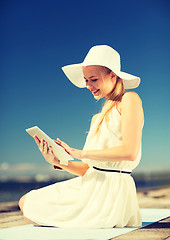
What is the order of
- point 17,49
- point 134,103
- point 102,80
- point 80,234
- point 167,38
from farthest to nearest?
point 17,49, point 167,38, point 102,80, point 134,103, point 80,234

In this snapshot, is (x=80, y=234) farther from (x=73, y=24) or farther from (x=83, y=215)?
(x=73, y=24)

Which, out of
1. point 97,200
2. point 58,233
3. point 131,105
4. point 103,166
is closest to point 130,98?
point 131,105

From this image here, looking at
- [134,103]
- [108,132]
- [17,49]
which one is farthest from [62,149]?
[17,49]

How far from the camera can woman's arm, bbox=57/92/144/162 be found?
149cm

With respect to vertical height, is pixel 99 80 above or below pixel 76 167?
above

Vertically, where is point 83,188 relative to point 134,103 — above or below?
below

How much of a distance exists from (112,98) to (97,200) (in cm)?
46

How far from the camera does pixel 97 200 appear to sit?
1.59 m

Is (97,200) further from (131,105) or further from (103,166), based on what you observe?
(131,105)

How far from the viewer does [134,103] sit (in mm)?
1568

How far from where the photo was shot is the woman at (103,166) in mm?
1534

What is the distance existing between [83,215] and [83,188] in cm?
12

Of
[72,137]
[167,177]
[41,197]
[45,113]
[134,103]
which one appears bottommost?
[41,197]

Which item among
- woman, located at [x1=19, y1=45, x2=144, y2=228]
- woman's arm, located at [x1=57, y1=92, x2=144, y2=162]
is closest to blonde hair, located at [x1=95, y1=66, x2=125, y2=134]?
woman, located at [x1=19, y1=45, x2=144, y2=228]
